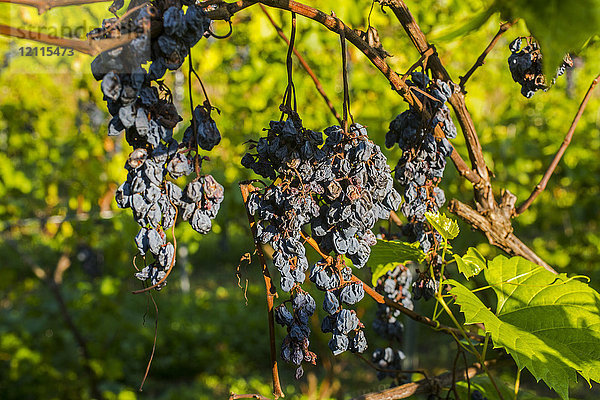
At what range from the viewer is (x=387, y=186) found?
96 centimetres

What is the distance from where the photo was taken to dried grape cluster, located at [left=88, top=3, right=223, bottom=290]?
74 centimetres

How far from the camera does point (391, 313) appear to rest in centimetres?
136

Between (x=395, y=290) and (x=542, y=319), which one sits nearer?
(x=542, y=319)

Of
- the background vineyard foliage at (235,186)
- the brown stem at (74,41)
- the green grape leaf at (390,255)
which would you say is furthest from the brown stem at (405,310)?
the background vineyard foliage at (235,186)

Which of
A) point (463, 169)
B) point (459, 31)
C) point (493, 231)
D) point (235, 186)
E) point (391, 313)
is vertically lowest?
point (391, 313)

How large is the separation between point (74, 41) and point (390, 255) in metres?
0.77

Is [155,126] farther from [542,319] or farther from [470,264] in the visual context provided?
[542,319]

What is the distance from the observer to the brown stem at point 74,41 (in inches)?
24.8

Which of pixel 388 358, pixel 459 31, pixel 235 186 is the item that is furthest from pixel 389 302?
pixel 235 186

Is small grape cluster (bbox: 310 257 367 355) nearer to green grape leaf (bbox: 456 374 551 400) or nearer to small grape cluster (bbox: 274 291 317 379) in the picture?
small grape cluster (bbox: 274 291 317 379)

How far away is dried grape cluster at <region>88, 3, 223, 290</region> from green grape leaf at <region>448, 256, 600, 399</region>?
539 mm

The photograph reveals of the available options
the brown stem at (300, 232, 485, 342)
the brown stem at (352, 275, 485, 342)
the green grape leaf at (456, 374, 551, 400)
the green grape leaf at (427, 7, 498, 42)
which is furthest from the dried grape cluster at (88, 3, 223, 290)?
the green grape leaf at (456, 374, 551, 400)

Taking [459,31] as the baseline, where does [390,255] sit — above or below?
below

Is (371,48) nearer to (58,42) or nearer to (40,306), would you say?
(58,42)
